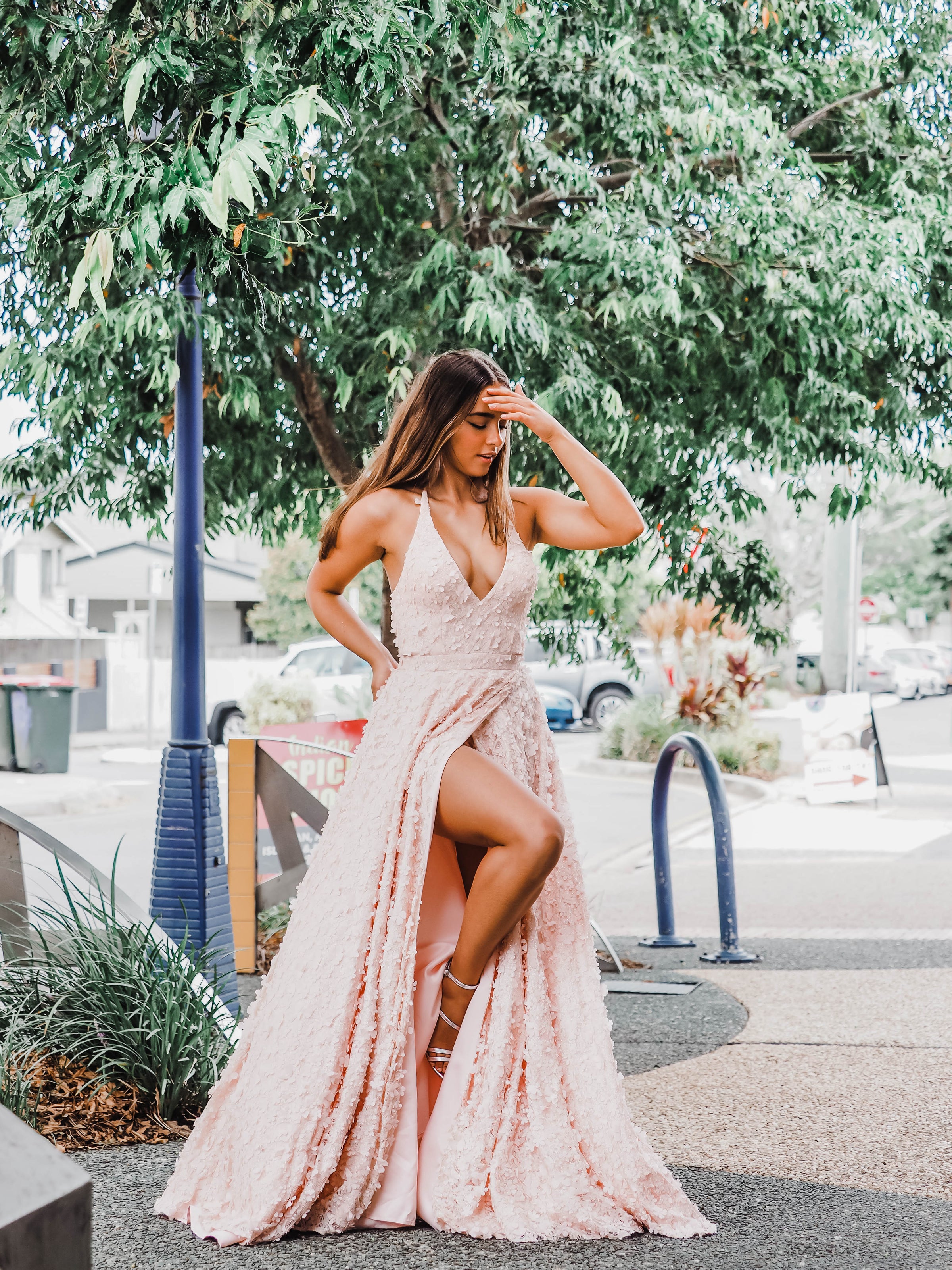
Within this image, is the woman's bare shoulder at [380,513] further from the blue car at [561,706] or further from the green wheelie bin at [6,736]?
the blue car at [561,706]

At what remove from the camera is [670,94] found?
5867 mm

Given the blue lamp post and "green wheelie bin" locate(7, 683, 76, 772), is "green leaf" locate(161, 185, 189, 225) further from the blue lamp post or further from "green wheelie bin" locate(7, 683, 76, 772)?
"green wheelie bin" locate(7, 683, 76, 772)

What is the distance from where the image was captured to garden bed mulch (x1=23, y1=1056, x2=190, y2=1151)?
11.5ft

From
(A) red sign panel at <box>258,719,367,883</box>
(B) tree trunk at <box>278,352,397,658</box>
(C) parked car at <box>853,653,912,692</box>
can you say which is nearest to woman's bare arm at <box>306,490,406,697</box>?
(B) tree trunk at <box>278,352,397,658</box>

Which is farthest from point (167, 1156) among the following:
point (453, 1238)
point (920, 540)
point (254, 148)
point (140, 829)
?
point (920, 540)

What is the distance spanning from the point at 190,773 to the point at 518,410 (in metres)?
2.05

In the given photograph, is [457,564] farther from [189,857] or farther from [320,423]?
[320,423]

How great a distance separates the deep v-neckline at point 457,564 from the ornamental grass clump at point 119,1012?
1443 mm

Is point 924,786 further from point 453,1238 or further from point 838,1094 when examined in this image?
point 453,1238

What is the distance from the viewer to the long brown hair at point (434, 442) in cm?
330

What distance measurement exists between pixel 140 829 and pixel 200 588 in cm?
849

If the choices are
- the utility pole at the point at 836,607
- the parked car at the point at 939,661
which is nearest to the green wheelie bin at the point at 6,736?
the utility pole at the point at 836,607

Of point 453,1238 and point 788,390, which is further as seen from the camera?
point 788,390

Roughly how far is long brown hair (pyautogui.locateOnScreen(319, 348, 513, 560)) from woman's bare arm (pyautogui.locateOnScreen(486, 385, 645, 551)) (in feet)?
0.24
